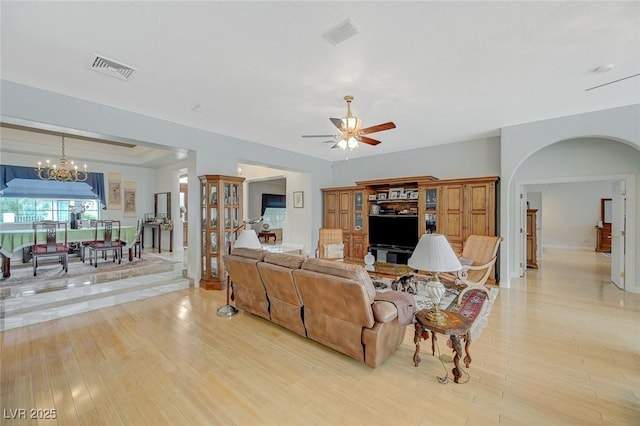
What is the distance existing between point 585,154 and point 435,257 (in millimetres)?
4867

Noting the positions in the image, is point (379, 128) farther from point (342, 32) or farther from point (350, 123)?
point (342, 32)

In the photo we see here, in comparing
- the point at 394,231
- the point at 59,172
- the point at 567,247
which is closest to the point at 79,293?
the point at 59,172

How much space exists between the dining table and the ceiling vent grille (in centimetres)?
663

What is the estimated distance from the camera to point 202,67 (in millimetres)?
2855

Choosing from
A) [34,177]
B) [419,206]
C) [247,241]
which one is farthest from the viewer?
[34,177]

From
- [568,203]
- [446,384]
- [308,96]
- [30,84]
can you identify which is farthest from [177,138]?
[568,203]

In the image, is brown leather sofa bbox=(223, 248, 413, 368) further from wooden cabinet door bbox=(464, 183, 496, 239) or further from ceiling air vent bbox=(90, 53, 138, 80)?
wooden cabinet door bbox=(464, 183, 496, 239)

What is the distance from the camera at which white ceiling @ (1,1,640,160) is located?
6.79 ft

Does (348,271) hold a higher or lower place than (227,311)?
higher

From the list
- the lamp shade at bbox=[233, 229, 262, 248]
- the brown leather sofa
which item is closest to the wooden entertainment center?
the brown leather sofa

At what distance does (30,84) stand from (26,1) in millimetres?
1859

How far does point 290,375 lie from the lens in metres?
2.29

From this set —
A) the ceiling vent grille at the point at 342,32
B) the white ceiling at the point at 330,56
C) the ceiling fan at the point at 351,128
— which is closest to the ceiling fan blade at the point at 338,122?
the ceiling fan at the point at 351,128

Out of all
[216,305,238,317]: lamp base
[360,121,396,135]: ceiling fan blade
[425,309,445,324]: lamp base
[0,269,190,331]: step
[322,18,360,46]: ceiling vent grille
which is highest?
[322,18,360,46]: ceiling vent grille
